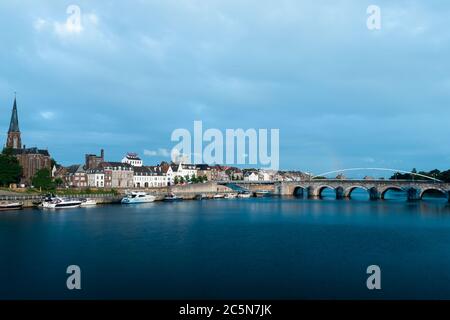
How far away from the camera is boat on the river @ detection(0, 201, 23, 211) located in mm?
49178

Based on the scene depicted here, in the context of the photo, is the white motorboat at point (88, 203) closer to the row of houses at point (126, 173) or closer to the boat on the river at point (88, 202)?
the boat on the river at point (88, 202)

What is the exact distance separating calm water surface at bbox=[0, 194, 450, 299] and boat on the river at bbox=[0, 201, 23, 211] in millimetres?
12884

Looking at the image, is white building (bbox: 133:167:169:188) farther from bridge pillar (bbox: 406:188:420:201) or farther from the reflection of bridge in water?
bridge pillar (bbox: 406:188:420:201)

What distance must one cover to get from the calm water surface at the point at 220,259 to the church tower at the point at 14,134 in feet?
184

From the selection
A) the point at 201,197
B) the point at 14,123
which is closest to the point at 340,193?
the point at 201,197

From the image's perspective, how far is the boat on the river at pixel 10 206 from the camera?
49.2 m

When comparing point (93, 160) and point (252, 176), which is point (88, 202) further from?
point (252, 176)

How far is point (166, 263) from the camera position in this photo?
21562mm

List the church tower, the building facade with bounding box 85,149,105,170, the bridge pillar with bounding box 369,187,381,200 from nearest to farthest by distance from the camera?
the bridge pillar with bounding box 369,187,381,200
the church tower
the building facade with bounding box 85,149,105,170

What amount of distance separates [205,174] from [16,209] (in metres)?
81.2

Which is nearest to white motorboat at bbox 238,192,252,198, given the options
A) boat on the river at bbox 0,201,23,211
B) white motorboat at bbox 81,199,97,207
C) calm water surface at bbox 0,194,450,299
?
white motorboat at bbox 81,199,97,207

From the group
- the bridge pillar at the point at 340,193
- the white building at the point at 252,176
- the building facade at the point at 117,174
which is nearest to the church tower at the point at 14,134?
the building facade at the point at 117,174

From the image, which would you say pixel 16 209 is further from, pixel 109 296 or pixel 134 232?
pixel 109 296

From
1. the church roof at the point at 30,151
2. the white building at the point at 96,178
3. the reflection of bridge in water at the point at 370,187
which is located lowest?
the reflection of bridge in water at the point at 370,187
